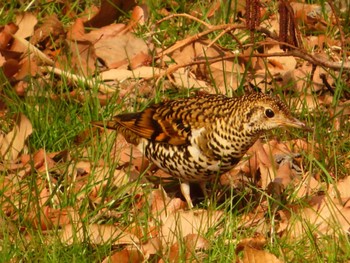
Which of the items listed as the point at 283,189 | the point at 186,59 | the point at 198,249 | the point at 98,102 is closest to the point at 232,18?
the point at 186,59

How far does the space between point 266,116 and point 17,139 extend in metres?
1.82

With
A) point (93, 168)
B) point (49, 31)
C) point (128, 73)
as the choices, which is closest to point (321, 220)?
point (93, 168)

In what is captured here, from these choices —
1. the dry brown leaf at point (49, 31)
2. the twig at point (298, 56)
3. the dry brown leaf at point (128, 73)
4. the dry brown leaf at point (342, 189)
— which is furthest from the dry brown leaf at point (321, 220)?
the dry brown leaf at point (49, 31)

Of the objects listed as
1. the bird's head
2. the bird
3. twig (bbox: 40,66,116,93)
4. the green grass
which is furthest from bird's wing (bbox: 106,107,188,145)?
twig (bbox: 40,66,116,93)

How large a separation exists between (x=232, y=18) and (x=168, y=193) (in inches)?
100.0

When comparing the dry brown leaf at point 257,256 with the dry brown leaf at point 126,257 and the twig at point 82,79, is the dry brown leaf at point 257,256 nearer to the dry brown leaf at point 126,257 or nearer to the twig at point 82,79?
the dry brown leaf at point 126,257

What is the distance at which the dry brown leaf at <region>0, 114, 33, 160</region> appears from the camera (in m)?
7.13

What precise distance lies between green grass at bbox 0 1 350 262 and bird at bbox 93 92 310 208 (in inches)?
8.5

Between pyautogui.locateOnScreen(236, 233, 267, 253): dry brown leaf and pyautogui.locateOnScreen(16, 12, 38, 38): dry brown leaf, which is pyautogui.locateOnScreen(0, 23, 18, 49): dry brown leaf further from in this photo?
pyautogui.locateOnScreen(236, 233, 267, 253): dry brown leaf

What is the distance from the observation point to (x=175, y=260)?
18.6ft

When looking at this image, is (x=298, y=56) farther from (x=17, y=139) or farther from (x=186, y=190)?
(x=17, y=139)

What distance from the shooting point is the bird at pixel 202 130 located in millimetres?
6312

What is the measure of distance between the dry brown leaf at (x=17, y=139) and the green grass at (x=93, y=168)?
14 cm

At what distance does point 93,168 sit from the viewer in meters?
6.77
